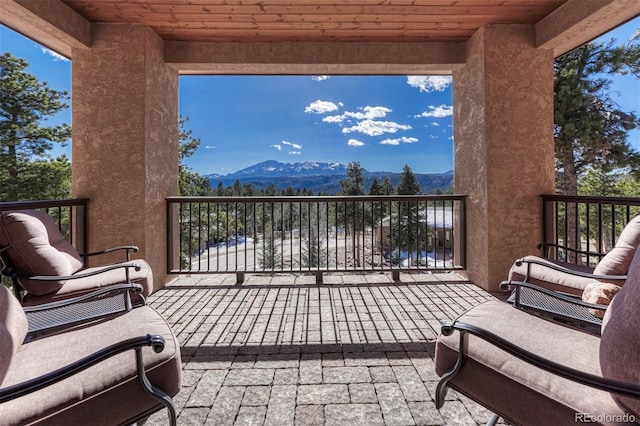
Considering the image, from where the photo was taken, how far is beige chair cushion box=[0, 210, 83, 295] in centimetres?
196

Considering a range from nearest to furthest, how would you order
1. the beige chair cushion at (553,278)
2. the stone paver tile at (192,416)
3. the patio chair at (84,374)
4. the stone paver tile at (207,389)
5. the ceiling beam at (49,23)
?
the patio chair at (84,374), the stone paver tile at (192,416), the stone paver tile at (207,389), the beige chair cushion at (553,278), the ceiling beam at (49,23)

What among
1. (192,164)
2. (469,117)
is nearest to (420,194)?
(469,117)

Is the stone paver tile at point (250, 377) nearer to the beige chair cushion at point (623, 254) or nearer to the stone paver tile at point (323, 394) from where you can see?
the stone paver tile at point (323, 394)

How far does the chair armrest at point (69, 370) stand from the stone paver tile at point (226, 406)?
0.66 m

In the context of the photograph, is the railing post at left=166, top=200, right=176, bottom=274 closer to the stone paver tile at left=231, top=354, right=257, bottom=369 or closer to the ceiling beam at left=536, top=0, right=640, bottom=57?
the stone paver tile at left=231, top=354, right=257, bottom=369

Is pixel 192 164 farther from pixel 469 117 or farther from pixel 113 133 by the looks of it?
pixel 469 117

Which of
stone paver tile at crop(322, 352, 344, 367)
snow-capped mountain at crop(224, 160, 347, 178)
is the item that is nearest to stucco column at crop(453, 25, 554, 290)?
stone paver tile at crop(322, 352, 344, 367)

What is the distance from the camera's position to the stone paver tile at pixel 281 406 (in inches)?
58.3

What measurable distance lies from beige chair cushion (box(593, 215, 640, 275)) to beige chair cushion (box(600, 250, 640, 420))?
138cm

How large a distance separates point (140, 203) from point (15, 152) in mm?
11441

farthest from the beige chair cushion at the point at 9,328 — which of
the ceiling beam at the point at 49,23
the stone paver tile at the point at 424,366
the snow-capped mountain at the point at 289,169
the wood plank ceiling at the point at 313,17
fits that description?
the snow-capped mountain at the point at 289,169

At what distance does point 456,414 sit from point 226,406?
1187 millimetres

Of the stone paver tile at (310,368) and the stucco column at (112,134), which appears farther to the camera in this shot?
the stucco column at (112,134)

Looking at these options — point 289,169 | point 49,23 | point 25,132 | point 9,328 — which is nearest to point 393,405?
point 9,328
